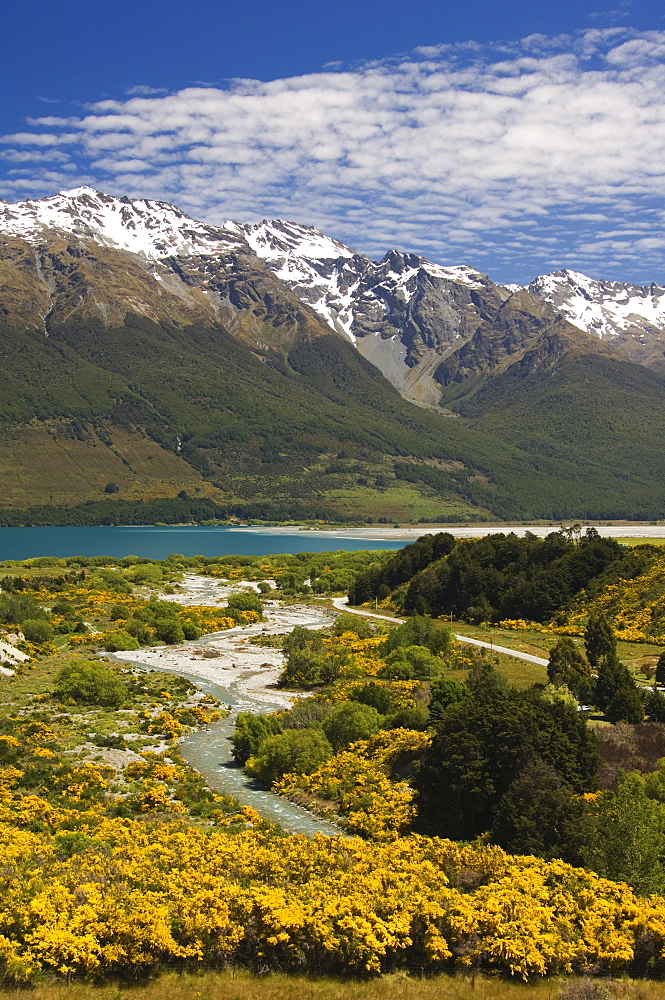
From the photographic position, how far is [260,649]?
89438 millimetres

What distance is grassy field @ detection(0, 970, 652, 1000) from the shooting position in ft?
74.0

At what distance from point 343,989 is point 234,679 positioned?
51.6 meters

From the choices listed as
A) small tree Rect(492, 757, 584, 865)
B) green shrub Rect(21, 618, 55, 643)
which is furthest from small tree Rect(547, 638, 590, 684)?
green shrub Rect(21, 618, 55, 643)

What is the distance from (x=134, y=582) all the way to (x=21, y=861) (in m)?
107

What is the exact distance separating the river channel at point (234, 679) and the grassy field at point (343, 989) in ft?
47.4

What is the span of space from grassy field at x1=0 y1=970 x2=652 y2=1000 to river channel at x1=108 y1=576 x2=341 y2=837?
14.4m

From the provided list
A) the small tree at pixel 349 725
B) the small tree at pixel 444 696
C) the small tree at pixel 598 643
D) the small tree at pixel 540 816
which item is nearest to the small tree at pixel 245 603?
the small tree at pixel 598 643

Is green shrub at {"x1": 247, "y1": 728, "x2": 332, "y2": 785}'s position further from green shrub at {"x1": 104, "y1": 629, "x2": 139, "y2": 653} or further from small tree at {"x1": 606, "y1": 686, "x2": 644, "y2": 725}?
green shrub at {"x1": 104, "y1": 629, "x2": 139, "y2": 653}

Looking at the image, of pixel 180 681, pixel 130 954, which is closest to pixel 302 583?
pixel 180 681

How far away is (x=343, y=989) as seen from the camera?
76.8 ft

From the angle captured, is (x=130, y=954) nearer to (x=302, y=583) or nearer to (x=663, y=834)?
(x=663, y=834)

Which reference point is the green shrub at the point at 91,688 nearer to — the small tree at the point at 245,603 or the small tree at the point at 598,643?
the small tree at the point at 598,643

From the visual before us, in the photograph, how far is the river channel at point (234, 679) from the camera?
43.1m

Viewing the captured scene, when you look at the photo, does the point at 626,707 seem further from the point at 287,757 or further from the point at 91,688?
the point at 91,688
